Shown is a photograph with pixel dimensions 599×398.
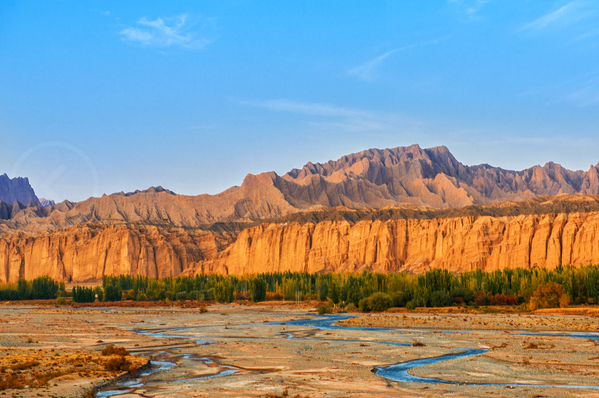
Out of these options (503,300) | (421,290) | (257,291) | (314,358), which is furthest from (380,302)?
(314,358)

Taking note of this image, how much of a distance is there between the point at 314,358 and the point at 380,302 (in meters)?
49.5

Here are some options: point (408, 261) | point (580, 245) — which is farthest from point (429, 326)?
point (408, 261)

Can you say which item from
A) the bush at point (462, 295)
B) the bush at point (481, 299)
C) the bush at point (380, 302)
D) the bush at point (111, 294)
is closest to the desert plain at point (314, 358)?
the bush at point (380, 302)

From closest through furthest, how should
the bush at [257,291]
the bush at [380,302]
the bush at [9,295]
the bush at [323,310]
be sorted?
the bush at [323,310], the bush at [380,302], the bush at [257,291], the bush at [9,295]

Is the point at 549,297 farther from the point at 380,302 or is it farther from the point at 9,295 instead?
the point at 9,295

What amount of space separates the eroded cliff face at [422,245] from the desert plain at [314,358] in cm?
8775

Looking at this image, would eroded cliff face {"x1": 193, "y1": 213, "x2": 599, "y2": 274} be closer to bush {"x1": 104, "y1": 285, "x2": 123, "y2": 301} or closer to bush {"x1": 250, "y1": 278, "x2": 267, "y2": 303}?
bush {"x1": 250, "y1": 278, "x2": 267, "y2": 303}

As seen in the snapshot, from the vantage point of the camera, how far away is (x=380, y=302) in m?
84.6

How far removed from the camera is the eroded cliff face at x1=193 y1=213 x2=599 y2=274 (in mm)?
144625

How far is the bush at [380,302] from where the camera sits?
8431 centimetres

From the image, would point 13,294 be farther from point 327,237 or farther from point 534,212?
point 534,212

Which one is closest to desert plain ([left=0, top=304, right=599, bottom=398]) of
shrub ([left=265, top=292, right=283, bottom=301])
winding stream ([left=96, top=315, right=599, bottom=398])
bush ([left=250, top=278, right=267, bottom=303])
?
winding stream ([left=96, top=315, right=599, bottom=398])

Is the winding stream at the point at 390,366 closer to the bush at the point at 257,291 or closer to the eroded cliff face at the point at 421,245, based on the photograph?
the bush at the point at 257,291

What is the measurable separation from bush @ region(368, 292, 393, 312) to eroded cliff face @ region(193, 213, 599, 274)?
70251 millimetres
